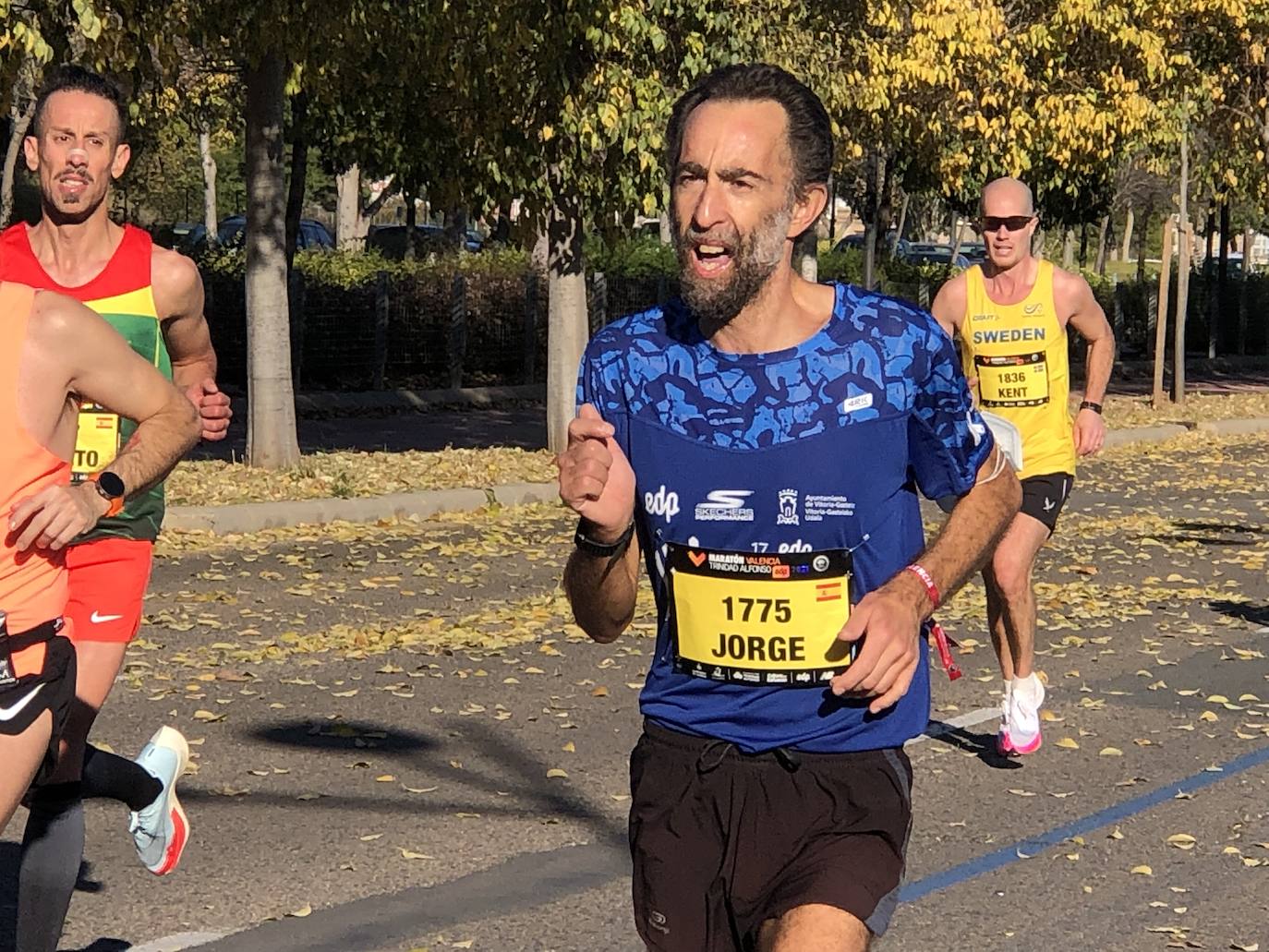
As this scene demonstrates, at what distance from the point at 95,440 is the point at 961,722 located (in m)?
4.20

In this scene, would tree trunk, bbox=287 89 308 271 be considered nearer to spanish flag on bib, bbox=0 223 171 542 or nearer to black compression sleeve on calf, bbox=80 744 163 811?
spanish flag on bib, bbox=0 223 171 542

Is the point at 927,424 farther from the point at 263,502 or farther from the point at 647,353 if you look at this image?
the point at 263,502

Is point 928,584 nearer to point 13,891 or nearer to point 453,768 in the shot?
point 13,891

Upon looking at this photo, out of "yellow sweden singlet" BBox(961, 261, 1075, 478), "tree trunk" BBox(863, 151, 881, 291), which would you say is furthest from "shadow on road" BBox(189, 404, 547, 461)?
"yellow sweden singlet" BBox(961, 261, 1075, 478)

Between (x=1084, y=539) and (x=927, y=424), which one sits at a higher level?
(x=927, y=424)

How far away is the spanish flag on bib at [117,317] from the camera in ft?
18.0

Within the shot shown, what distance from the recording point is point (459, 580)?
12.2 m

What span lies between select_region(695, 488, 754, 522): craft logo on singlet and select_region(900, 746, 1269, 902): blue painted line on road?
282 cm

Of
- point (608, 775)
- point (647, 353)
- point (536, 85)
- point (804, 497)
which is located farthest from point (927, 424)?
point (536, 85)

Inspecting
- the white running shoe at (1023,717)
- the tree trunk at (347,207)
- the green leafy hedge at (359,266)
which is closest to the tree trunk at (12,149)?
the green leafy hedge at (359,266)

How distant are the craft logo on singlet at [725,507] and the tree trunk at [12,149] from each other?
22.4 meters

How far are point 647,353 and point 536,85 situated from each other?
46.0ft

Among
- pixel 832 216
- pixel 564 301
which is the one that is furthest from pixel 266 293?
pixel 832 216

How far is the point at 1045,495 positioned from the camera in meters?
8.38
